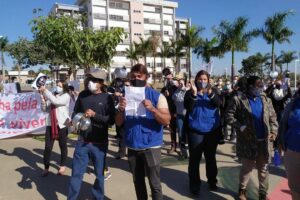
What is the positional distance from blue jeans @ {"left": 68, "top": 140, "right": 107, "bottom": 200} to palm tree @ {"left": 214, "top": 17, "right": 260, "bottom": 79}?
25743 mm

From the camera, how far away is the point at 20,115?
977 centimetres

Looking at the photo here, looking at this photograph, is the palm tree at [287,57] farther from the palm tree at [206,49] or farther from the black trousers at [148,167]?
the black trousers at [148,167]

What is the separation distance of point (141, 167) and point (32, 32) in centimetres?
1007

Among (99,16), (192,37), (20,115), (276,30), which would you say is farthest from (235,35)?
(99,16)

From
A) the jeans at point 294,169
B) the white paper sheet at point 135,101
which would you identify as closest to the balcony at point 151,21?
the white paper sheet at point 135,101

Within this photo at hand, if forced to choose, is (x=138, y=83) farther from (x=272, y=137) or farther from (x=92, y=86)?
(x=272, y=137)

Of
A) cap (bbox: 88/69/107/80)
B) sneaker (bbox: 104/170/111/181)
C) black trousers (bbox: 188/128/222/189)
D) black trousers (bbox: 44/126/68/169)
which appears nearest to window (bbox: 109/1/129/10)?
black trousers (bbox: 44/126/68/169)

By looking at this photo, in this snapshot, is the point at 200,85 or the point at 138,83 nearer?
the point at 138,83

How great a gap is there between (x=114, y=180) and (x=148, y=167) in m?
2.20

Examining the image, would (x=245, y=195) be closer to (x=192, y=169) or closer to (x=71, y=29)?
(x=192, y=169)

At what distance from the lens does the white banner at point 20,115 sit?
952 cm

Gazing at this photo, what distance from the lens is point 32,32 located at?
40.6 ft

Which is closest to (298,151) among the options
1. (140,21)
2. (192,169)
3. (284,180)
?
(192,169)

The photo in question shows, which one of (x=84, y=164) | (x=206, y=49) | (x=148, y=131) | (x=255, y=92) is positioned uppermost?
(x=206, y=49)
